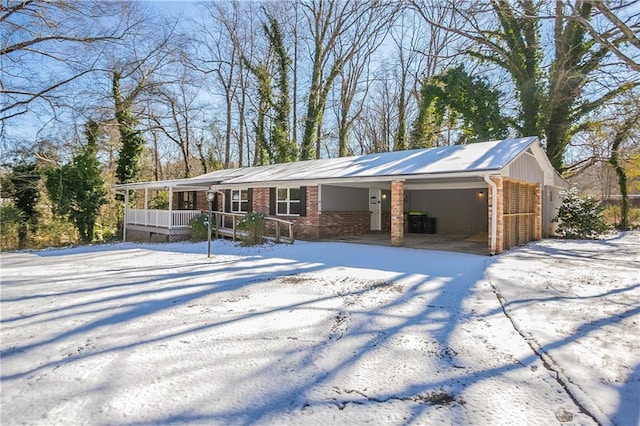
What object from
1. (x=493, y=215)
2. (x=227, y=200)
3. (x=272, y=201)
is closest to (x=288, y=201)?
(x=272, y=201)

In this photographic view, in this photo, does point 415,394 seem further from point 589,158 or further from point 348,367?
point 589,158

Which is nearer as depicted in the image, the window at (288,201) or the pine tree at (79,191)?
the window at (288,201)

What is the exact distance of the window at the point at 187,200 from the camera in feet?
66.9

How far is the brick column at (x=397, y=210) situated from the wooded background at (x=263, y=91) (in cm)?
739

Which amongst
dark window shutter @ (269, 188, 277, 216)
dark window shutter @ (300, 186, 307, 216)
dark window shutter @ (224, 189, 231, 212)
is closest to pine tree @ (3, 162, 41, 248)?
dark window shutter @ (224, 189, 231, 212)

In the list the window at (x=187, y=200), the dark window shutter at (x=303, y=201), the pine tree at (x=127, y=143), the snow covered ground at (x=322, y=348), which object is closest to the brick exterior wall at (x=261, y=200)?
the dark window shutter at (x=303, y=201)

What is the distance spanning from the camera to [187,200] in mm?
20703

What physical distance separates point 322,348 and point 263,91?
2408cm

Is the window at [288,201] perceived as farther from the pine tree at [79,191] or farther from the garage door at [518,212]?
the pine tree at [79,191]

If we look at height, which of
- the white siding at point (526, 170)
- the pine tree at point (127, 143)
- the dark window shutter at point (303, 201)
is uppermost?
the pine tree at point (127, 143)

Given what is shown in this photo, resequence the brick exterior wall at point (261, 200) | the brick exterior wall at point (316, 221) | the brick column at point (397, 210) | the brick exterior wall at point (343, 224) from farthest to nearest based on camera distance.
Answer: the brick exterior wall at point (261, 200) → the brick exterior wall at point (343, 224) → the brick exterior wall at point (316, 221) → the brick column at point (397, 210)

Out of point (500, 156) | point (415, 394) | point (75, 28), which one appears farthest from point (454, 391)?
point (75, 28)

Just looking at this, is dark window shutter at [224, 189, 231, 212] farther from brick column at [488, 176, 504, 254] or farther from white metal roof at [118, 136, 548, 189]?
brick column at [488, 176, 504, 254]

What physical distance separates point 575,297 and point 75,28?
17.9 metres
